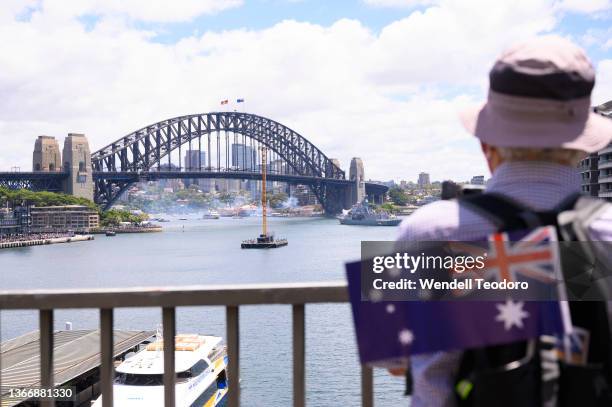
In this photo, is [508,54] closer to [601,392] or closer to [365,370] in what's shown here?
[601,392]

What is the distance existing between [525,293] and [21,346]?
18314mm

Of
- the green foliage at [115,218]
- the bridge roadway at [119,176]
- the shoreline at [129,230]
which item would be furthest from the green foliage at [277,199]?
the shoreline at [129,230]

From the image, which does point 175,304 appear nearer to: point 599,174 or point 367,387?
point 367,387

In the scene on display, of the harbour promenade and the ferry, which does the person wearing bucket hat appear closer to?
the ferry

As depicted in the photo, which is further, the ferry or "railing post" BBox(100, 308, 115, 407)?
the ferry

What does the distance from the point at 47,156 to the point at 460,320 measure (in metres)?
98.3

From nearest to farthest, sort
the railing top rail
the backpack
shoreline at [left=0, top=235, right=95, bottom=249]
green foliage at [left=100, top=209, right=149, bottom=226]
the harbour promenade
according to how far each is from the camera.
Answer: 1. the backpack
2. the railing top rail
3. shoreline at [left=0, top=235, right=95, bottom=249]
4. the harbour promenade
5. green foliage at [left=100, top=209, right=149, bottom=226]

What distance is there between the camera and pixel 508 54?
1.36 metres

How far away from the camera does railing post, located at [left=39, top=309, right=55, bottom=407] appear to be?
2.45 meters

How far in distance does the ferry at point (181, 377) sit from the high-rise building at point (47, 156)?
265 feet

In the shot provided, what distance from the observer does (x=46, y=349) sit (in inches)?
96.9

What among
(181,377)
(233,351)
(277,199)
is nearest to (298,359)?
(233,351)

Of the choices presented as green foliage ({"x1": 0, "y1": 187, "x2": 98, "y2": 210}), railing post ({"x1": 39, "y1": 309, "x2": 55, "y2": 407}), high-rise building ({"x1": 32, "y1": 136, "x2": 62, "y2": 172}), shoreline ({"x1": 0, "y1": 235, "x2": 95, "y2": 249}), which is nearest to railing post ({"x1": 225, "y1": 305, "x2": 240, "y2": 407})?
railing post ({"x1": 39, "y1": 309, "x2": 55, "y2": 407})

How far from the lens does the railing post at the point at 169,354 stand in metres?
2.40
